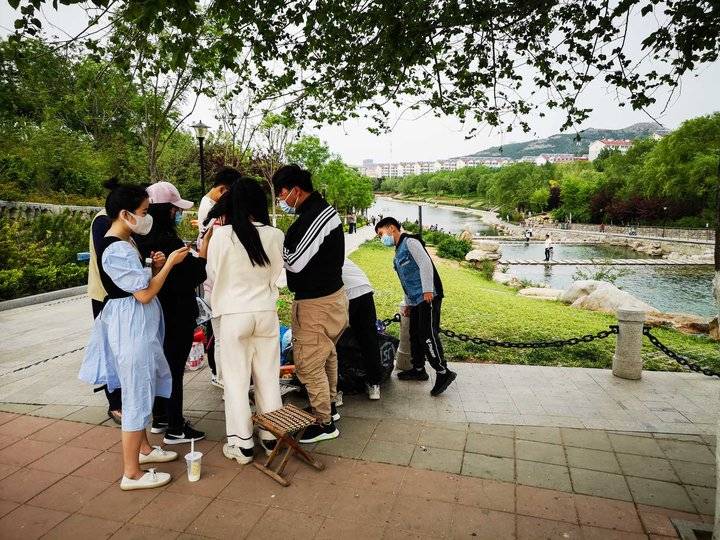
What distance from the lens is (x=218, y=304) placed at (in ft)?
10.3

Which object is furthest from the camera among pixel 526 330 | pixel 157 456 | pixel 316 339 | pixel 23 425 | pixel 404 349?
pixel 526 330

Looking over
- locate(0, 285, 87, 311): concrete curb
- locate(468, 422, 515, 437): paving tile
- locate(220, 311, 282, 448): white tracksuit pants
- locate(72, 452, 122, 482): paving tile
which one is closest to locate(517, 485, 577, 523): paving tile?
locate(468, 422, 515, 437): paving tile

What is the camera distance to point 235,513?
2.77 meters

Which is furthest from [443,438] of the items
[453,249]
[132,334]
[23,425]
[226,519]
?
[453,249]

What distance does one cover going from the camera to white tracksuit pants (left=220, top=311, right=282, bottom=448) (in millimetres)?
3127

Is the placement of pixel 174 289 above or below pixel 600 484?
above

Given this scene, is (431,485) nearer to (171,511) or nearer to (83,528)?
(171,511)

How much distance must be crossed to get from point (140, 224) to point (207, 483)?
1.83 meters

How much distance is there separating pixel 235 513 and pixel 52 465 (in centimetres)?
159

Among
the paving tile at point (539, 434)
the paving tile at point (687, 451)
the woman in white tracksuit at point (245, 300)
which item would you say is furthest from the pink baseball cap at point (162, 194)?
the paving tile at point (687, 451)

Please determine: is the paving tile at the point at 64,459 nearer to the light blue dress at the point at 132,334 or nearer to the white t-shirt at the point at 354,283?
the light blue dress at the point at 132,334

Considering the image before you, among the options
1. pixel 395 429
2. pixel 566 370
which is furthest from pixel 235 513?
pixel 566 370

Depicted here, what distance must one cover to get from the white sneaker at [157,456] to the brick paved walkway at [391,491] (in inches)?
2.7

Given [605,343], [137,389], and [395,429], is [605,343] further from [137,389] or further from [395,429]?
[137,389]
